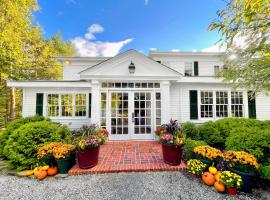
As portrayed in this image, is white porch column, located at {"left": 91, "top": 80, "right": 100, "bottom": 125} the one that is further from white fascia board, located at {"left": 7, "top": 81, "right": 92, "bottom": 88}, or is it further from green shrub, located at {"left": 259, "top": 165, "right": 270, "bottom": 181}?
green shrub, located at {"left": 259, "top": 165, "right": 270, "bottom": 181}

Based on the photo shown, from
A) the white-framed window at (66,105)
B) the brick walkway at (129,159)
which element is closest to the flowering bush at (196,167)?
the brick walkway at (129,159)

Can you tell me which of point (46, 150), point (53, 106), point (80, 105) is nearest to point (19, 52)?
point (53, 106)

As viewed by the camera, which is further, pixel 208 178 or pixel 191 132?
pixel 191 132

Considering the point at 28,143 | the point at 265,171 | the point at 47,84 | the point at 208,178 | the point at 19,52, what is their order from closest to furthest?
the point at 265,171 < the point at 208,178 < the point at 28,143 < the point at 47,84 < the point at 19,52

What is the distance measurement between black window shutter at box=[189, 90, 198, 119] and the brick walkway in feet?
9.43

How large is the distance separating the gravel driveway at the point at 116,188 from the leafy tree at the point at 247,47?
3.34 meters

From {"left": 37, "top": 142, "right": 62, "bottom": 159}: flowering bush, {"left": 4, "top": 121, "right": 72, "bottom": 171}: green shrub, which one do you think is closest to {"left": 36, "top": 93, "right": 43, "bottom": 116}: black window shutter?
{"left": 4, "top": 121, "right": 72, "bottom": 171}: green shrub

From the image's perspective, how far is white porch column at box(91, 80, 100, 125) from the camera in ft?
21.9

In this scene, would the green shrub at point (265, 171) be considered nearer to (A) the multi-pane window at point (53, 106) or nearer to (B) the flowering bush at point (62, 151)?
(B) the flowering bush at point (62, 151)

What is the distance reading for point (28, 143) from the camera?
4.27m

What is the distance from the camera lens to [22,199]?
9.58 ft

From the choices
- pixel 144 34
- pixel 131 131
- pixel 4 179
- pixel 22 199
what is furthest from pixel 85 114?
pixel 144 34

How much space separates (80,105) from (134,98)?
3198 mm

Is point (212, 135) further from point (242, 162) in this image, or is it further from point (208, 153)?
point (242, 162)
